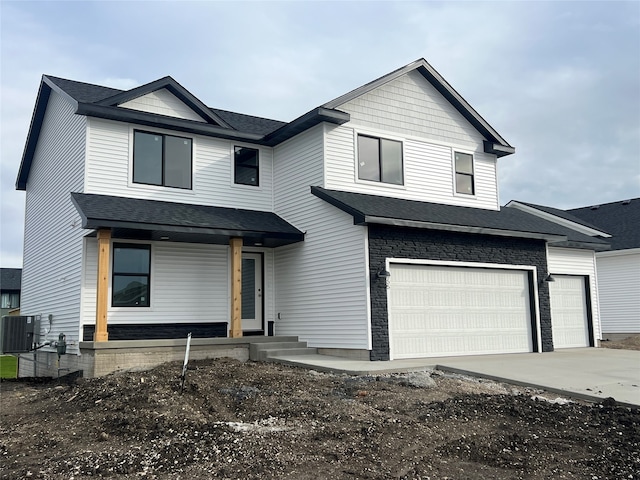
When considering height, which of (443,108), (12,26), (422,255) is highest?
(12,26)

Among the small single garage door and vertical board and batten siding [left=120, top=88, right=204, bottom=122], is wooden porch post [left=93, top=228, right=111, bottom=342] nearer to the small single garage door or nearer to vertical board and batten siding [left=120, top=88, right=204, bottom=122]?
vertical board and batten siding [left=120, top=88, right=204, bottom=122]

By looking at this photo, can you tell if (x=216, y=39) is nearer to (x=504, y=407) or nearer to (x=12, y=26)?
(x=12, y=26)

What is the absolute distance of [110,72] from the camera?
18.8 meters

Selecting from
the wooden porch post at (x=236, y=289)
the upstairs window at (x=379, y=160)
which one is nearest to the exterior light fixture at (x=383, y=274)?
the upstairs window at (x=379, y=160)

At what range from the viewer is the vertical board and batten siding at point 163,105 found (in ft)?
47.7

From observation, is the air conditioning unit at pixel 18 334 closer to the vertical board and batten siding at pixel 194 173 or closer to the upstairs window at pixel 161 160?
the vertical board and batten siding at pixel 194 173

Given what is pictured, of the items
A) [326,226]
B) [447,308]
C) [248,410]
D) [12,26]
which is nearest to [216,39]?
[12,26]

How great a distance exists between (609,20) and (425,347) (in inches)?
332

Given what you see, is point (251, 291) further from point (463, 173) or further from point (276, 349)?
point (463, 173)

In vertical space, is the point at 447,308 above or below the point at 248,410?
above

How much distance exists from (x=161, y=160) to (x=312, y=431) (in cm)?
966

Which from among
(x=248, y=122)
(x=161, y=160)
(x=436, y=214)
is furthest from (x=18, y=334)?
(x=436, y=214)

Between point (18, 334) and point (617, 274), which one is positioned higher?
point (617, 274)

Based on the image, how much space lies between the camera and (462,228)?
45.6 feet
